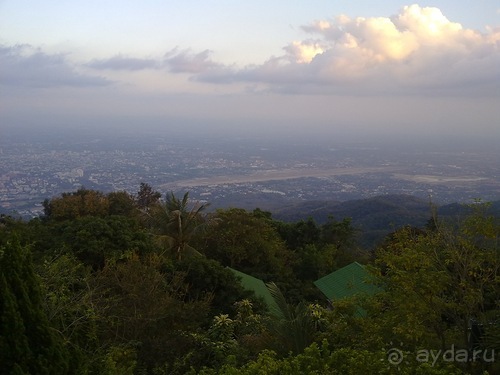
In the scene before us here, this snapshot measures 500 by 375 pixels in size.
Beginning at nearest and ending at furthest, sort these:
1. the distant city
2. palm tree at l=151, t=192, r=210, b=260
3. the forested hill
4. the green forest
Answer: the green forest → palm tree at l=151, t=192, r=210, b=260 → the forested hill → the distant city

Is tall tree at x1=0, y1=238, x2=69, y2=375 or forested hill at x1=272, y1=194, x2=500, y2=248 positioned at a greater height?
tall tree at x1=0, y1=238, x2=69, y2=375

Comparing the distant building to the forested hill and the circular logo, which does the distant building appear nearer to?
the circular logo

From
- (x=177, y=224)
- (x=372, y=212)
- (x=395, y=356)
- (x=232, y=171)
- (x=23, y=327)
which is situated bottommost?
(x=372, y=212)

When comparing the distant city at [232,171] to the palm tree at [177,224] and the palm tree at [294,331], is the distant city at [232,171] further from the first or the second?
the palm tree at [294,331]

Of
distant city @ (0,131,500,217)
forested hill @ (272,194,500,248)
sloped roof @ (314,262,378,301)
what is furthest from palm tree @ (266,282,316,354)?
distant city @ (0,131,500,217)

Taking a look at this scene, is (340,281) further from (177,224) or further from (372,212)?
(372,212)

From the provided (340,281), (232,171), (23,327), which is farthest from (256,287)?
(232,171)
